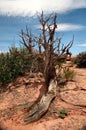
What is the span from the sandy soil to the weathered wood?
0.19m

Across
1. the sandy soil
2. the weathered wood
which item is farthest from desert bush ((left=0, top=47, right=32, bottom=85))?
the weathered wood

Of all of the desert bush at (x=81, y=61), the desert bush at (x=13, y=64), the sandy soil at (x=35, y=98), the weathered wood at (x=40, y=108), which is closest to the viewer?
the sandy soil at (x=35, y=98)

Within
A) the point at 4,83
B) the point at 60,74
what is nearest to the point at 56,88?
the point at 60,74

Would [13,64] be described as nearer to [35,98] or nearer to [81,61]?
[35,98]

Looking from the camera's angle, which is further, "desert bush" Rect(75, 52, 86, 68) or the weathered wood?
"desert bush" Rect(75, 52, 86, 68)

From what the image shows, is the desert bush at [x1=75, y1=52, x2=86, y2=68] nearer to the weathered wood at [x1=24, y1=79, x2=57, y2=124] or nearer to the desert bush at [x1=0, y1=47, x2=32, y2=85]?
the desert bush at [x1=0, y1=47, x2=32, y2=85]

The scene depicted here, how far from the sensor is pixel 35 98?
42.2 feet

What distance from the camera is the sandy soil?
10.7 metres

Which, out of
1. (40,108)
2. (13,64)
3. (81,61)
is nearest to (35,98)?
(40,108)

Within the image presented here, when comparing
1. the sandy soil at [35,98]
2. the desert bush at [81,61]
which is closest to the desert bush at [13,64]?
the sandy soil at [35,98]

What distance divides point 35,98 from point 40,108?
4.96 feet

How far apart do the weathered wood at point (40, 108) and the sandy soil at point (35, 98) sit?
0.19 metres

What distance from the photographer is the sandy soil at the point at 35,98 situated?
10656 mm

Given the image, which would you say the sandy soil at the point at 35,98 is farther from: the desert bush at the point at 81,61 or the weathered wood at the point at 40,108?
the desert bush at the point at 81,61
